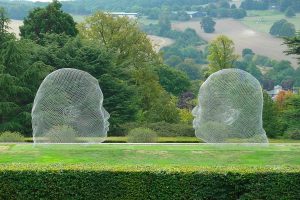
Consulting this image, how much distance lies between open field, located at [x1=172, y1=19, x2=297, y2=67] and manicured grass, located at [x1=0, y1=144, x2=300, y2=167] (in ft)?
291

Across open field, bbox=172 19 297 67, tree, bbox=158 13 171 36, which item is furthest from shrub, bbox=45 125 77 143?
tree, bbox=158 13 171 36

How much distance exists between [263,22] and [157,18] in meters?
22.8

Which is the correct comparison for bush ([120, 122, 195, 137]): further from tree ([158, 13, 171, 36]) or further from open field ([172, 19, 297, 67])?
tree ([158, 13, 171, 36])

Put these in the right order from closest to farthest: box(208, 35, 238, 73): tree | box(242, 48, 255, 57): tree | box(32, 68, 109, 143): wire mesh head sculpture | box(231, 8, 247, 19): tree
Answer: box(32, 68, 109, 143): wire mesh head sculpture, box(208, 35, 238, 73): tree, box(242, 48, 255, 57): tree, box(231, 8, 247, 19): tree

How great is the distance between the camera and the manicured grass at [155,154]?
73.0ft

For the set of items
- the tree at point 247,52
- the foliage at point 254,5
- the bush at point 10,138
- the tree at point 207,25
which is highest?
the bush at point 10,138

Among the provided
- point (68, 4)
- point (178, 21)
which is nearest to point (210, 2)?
point (178, 21)

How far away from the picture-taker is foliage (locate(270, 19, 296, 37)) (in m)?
126

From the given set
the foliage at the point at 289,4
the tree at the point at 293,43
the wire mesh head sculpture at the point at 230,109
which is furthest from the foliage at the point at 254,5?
the wire mesh head sculpture at the point at 230,109

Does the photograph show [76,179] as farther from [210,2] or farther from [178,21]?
[210,2]

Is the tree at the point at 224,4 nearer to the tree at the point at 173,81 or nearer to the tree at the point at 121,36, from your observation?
the tree at the point at 173,81

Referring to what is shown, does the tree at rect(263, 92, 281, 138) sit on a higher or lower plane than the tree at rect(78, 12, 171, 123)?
lower

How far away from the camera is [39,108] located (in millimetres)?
25625

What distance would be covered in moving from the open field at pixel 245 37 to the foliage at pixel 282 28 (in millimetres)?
1263
